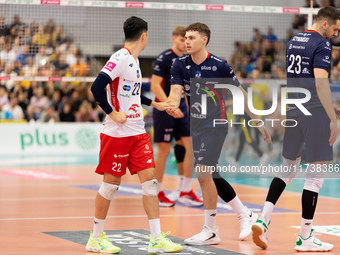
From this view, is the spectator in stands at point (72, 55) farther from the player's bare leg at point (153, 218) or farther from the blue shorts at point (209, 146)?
the player's bare leg at point (153, 218)

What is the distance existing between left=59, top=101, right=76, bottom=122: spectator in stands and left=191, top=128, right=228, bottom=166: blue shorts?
1477 cm

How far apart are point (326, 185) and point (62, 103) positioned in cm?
1119

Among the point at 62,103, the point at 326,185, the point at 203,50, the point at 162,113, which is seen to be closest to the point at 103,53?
the point at 62,103

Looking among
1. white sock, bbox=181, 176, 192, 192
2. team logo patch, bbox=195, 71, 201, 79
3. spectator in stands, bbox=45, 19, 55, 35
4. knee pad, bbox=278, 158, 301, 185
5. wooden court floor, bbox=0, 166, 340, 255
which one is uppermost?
spectator in stands, bbox=45, 19, 55, 35

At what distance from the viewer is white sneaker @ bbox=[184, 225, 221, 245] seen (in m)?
6.59

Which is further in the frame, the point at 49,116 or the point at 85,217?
the point at 49,116

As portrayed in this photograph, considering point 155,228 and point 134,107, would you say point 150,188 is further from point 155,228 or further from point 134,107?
point 134,107

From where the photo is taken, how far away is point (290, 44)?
656cm

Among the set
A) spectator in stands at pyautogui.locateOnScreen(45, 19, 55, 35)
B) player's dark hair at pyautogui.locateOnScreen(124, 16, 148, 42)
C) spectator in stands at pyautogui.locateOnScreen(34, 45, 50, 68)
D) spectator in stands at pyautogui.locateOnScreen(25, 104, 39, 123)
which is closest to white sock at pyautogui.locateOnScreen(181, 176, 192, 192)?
player's dark hair at pyautogui.locateOnScreen(124, 16, 148, 42)

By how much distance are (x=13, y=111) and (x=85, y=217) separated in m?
13.3

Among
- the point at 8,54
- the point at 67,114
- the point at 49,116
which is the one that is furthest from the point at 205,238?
the point at 67,114

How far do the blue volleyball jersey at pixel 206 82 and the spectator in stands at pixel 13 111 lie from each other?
14733 millimetres

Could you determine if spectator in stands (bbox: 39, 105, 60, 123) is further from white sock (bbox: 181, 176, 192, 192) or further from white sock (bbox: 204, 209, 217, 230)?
white sock (bbox: 204, 209, 217, 230)

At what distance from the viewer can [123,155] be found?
6.20 m
